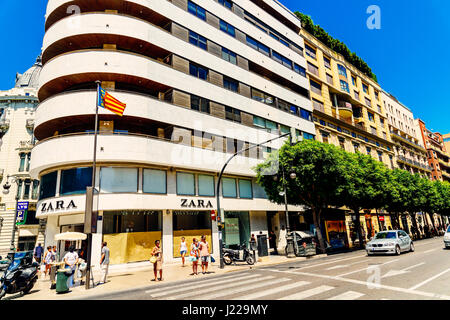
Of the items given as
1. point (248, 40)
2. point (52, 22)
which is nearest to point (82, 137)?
point (52, 22)

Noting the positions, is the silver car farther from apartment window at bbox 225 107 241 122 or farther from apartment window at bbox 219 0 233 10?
apartment window at bbox 219 0 233 10

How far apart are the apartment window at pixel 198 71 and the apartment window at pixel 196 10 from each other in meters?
5.25

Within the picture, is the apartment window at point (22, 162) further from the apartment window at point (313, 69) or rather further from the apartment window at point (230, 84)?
the apartment window at point (313, 69)

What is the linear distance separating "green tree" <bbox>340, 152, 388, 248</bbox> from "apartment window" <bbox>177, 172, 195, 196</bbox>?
41.2 feet

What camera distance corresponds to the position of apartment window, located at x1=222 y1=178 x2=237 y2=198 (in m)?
24.3

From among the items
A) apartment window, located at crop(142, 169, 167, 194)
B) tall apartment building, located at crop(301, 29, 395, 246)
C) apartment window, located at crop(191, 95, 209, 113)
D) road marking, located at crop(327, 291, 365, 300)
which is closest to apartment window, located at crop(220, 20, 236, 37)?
apartment window, located at crop(191, 95, 209, 113)

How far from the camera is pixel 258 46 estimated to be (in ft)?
103

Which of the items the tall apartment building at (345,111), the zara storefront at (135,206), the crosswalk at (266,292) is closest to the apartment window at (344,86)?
the tall apartment building at (345,111)

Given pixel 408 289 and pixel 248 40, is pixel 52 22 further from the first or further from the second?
pixel 408 289

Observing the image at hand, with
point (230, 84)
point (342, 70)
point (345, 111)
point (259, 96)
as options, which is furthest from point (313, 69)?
point (230, 84)

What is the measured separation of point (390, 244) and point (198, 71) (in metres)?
19.6

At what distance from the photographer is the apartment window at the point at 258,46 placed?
100.0 ft

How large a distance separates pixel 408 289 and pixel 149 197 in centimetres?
1532

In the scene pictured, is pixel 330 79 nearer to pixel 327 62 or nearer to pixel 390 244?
pixel 327 62
